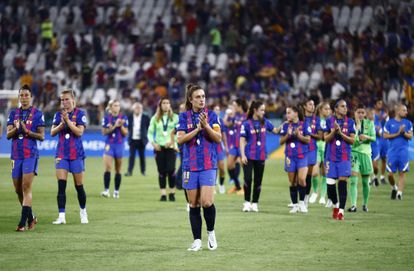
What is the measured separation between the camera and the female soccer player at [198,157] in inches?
520

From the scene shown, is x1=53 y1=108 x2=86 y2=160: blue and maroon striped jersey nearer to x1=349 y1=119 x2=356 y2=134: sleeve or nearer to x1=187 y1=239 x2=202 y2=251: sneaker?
x1=187 y1=239 x2=202 y2=251: sneaker

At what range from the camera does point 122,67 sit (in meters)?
43.9

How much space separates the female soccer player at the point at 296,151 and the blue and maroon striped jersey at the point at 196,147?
6.15 metres

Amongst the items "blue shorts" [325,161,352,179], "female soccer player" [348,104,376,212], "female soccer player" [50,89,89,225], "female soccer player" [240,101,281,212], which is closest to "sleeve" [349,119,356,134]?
"blue shorts" [325,161,352,179]

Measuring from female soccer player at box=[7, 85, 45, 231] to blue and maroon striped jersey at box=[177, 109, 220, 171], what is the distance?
3520 mm

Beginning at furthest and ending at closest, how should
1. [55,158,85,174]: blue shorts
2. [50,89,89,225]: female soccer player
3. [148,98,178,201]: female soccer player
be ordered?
[148,98,178,201]: female soccer player → [55,158,85,174]: blue shorts → [50,89,89,225]: female soccer player

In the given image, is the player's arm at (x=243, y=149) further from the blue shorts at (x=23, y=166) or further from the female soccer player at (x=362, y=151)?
the blue shorts at (x=23, y=166)

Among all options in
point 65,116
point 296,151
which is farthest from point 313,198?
point 65,116

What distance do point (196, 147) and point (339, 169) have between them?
5.21 meters

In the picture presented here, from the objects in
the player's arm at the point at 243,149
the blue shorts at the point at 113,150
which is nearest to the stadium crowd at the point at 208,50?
the blue shorts at the point at 113,150

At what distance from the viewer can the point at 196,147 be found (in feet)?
43.5

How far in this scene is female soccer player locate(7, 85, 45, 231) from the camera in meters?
15.8

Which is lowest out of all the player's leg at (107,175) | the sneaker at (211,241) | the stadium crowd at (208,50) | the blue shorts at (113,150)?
the sneaker at (211,241)

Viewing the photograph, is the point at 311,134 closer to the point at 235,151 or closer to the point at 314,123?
the point at 314,123
